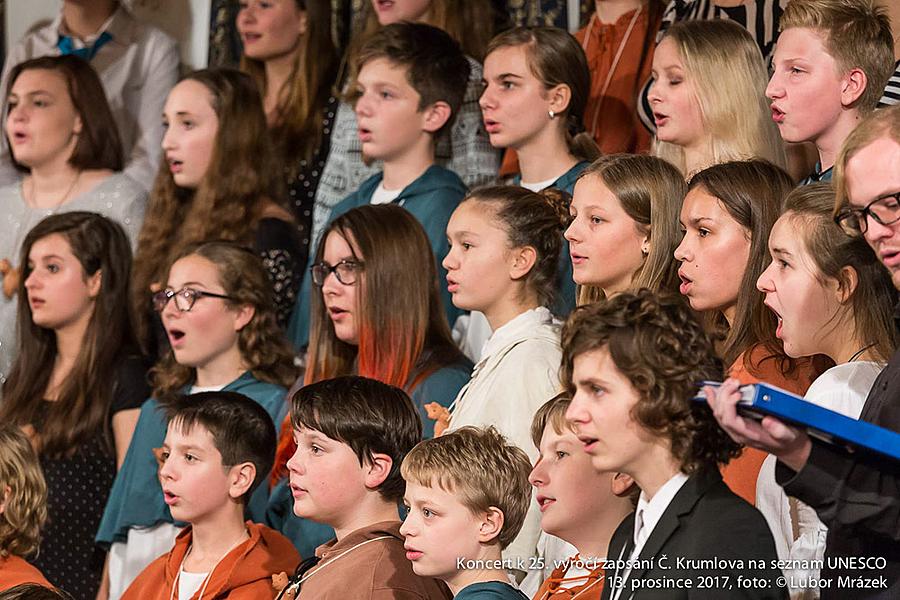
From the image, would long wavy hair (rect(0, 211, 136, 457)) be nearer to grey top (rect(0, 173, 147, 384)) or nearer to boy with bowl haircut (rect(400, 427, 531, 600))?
grey top (rect(0, 173, 147, 384))

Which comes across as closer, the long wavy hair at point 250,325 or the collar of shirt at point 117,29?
the long wavy hair at point 250,325

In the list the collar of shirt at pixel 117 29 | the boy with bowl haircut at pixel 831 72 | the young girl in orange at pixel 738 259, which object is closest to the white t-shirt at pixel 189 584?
the young girl in orange at pixel 738 259

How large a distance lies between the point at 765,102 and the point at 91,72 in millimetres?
2920

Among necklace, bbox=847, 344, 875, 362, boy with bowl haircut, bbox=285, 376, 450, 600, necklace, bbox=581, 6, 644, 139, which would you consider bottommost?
boy with bowl haircut, bbox=285, 376, 450, 600

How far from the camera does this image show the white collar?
3.73 meters

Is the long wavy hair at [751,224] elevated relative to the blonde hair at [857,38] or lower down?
lower down

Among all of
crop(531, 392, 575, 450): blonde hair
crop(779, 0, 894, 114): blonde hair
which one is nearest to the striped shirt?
crop(779, 0, 894, 114): blonde hair

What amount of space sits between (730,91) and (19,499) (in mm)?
2095

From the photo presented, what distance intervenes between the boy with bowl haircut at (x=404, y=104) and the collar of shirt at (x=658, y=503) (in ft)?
8.14

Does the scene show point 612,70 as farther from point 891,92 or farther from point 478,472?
point 478,472

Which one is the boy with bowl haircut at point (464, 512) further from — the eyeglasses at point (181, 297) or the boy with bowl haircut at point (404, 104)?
the boy with bowl haircut at point (404, 104)

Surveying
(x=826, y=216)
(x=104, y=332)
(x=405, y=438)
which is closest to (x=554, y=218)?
(x=405, y=438)

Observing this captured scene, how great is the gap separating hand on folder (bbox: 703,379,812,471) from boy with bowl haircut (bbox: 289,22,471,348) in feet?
8.63

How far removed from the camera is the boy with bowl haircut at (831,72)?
3531 mm
